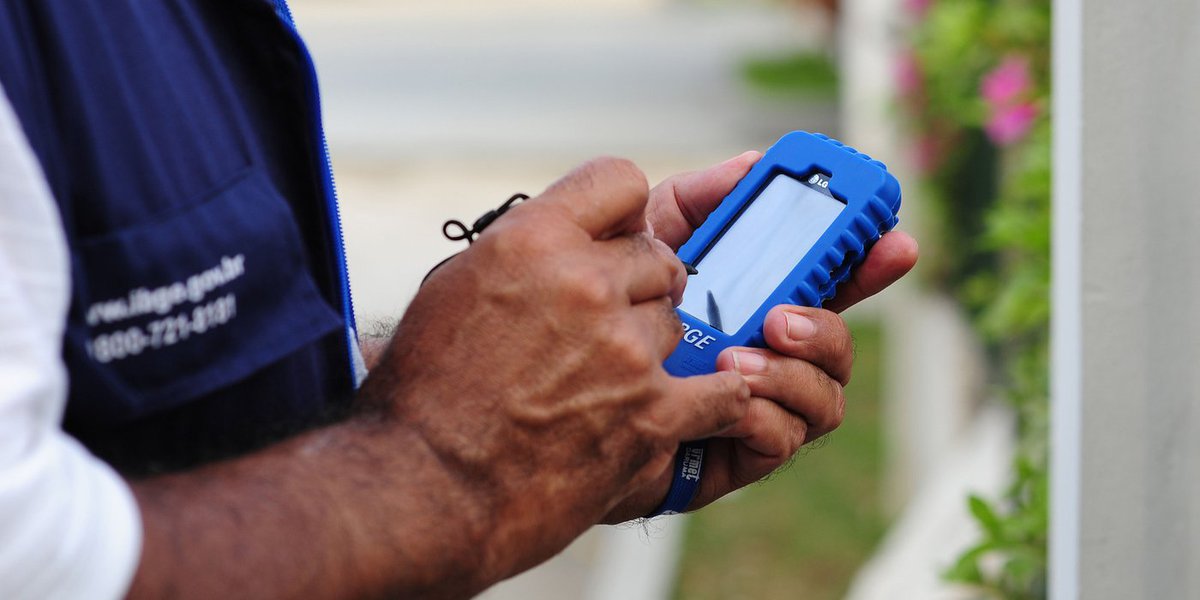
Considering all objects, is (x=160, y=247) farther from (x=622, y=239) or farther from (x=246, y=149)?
(x=622, y=239)

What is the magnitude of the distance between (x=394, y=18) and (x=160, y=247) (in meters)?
19.2

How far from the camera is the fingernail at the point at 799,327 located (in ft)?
4.12

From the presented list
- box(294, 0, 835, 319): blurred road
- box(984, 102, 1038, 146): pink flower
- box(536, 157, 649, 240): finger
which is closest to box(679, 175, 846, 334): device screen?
box(536, 157, 649, 240): finger

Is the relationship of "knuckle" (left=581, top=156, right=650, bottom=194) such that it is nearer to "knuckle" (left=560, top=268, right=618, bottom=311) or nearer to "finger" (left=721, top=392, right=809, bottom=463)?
"knuckle" (left=560, top=268, right=618, bottom=311)

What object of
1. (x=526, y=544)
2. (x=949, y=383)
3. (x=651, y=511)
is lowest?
(x=949, y=383)

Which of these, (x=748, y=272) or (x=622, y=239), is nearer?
(x=622, y=239)

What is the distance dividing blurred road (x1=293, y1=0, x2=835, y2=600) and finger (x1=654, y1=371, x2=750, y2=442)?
9.46ft

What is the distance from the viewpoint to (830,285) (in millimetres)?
1339

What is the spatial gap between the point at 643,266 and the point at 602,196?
7 cm

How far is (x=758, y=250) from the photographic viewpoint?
1364 millimetres

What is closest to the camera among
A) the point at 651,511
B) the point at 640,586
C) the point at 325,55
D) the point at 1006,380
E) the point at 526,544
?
the point at 526,544

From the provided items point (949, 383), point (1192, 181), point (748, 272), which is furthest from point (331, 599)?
point (949, 383)

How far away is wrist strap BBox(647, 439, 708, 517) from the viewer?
1273mm

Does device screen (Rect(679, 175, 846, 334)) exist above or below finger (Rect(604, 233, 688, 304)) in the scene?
below
